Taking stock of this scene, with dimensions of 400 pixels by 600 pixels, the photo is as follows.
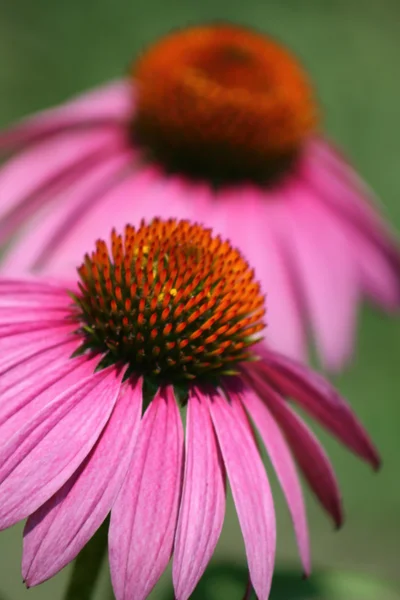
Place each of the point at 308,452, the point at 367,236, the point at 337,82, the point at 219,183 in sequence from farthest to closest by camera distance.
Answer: the point at 337,82
the point at 367,236
the point at 219,183
the point at 308,452

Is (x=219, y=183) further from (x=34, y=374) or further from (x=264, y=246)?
(x=34, y=374)

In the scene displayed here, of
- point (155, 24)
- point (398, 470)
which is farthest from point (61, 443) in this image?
point (155, 24)

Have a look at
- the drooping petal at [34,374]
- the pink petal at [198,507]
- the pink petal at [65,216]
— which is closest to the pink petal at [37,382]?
the drooping petal at [34,374]

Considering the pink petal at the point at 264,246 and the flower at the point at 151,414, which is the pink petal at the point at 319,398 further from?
the pink petal at the point at 264,246

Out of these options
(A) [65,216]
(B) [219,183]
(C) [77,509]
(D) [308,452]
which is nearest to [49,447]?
(C) [77,509]

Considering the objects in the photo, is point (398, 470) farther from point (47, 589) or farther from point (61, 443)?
point (61, 443)

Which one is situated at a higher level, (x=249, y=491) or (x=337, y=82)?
(x=337, y=82)
